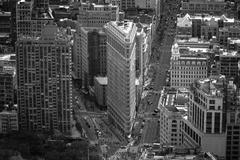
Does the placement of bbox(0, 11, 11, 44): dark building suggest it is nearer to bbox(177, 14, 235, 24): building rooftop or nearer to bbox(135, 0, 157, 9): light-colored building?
bbox(135, 0, 157, 9): light-colored building

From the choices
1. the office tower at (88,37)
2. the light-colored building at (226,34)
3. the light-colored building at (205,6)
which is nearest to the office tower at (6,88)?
the office tower at (88,37)

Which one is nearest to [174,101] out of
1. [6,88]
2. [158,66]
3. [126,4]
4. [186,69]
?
[186,69]

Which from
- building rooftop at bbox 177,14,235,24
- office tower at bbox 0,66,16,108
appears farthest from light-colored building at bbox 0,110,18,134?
building rooftop at bbox 177,14,235,24

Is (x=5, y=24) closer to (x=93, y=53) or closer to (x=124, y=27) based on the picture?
(x=93, y=53)

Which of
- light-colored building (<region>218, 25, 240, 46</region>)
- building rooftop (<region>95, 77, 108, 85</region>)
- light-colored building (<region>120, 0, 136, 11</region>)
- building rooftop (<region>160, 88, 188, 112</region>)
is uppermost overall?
light-colored building (<region>120, 0, 136, 11</region>)

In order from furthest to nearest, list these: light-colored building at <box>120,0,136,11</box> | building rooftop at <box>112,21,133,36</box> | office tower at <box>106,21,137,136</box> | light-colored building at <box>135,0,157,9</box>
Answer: light-colored building at <box>120,0,136,11</box> → light-colored building at <box>135,0,157,9</box> → building rooftop at <box>112,21,133,36</box> → office tower at <box>106,21,137,136</box>

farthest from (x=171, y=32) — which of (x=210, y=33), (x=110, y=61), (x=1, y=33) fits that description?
(x=110, y=61)
